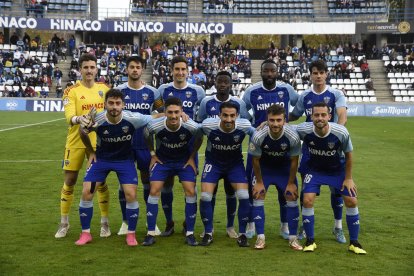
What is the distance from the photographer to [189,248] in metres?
8.02

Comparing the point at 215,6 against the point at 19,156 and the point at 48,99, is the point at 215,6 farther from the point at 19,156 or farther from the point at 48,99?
the point at 19,156

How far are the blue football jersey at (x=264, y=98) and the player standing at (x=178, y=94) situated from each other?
0.72 meters

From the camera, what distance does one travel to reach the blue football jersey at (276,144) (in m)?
8.16

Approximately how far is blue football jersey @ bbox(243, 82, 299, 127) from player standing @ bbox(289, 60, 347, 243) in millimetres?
177

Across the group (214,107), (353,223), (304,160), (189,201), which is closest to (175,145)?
(189,201)

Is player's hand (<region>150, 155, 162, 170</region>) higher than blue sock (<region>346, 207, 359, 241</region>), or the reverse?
player's hand (<region>150, 155, 162, 170</region>)

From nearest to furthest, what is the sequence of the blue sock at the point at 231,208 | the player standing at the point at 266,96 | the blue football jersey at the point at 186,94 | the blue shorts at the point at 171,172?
1. the blue shorts at the point at 171,172
2. the blue sock at the point at 231,208
3. the player standing at the point at 266,96
4. the blue football jersey at the point at 186,94

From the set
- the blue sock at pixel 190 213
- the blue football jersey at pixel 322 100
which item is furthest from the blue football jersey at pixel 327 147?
the blue sock at pixel 190 213

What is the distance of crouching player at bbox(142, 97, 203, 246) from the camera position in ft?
26.9

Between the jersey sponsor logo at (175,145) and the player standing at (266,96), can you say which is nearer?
the jersey sponsor logo at (175,145)

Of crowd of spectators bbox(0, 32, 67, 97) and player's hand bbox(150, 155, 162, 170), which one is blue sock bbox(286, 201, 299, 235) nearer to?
player's hand bbox(150, 155, 162, 170)

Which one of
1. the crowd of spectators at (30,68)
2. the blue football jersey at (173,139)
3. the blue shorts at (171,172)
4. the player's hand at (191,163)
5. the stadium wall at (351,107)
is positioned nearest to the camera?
the blue football jersey at (173,139)

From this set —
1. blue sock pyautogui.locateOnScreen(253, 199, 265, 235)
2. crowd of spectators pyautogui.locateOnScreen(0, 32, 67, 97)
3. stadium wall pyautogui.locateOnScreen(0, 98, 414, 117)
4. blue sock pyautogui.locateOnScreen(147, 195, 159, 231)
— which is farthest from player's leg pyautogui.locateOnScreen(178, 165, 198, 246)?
crowd of spectators pyautogui.locateOnScreen(0, 32, 67, 97)

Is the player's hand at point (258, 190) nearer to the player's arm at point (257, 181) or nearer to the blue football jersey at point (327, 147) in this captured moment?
the player's arm at point (257, 181)
